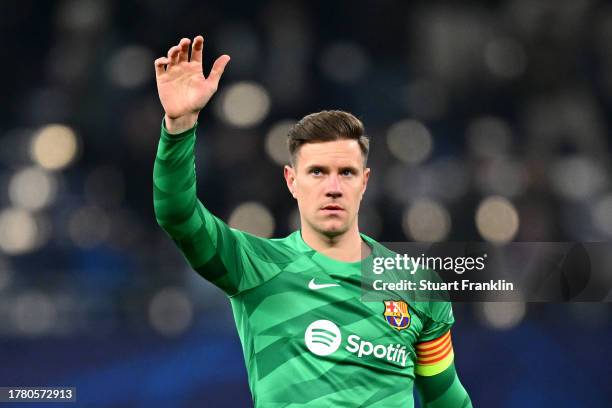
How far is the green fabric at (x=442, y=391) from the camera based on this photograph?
134 inches

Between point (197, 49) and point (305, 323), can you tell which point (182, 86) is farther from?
point (305, 323)

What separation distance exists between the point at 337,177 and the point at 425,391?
114 cm

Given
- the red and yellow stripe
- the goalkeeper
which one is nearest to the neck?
the goalkeeper

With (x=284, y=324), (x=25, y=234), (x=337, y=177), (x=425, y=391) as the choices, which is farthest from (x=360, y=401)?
(x=25, y=234)

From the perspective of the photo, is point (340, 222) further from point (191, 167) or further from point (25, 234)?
point (25, 234)

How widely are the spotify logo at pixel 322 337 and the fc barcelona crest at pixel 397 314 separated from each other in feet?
0.83

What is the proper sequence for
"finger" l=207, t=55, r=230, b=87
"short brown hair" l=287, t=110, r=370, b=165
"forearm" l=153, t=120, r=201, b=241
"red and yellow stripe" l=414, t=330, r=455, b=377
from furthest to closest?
"red and yellow stripe" l=414, t=330, r=455, b=377
"short brown hair" l=287, t=110, r=370, b=165
"finger" l=207, t=55, r=230, b=87
"forearm" l=153, t=120, r=201, b=241

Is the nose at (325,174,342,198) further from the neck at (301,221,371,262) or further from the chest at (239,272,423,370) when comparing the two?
the chest at (239,272,423,370)

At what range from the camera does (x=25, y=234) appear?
6.98 m

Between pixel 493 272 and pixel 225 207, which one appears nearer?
pixel 493 272

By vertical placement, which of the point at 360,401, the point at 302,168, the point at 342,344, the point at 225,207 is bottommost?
the point at 360,401

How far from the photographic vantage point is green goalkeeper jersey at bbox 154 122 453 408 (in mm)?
2859

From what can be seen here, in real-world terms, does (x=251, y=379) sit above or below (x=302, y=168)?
below

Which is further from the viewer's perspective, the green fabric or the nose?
the green fabric
